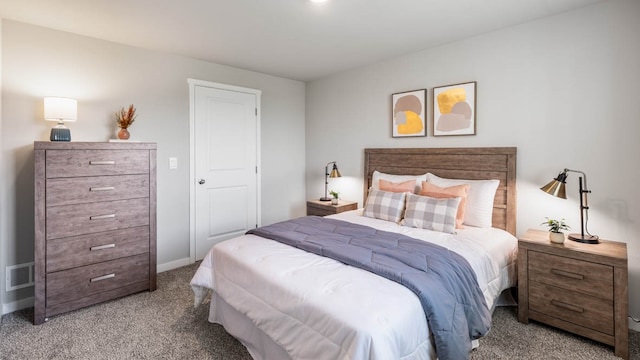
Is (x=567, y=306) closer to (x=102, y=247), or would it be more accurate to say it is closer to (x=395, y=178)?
(x=395, y=178)

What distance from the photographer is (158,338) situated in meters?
2.19

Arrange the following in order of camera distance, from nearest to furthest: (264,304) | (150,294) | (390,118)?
(264,304) < (150,294) < (390,118)

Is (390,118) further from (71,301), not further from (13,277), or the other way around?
(13,277)

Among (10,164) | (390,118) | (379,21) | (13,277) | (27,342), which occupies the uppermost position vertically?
(379,21)

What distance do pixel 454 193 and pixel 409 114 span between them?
3.66ft

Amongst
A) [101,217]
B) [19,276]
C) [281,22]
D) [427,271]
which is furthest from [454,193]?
[19,276]

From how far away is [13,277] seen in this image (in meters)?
2.62

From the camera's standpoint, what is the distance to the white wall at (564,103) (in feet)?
7.36

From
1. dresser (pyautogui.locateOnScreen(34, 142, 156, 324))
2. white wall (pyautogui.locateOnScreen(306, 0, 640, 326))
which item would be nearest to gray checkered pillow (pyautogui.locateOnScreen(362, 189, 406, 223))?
white wall (pyautogui.locateOnScreen(306, 0, 640, 326))

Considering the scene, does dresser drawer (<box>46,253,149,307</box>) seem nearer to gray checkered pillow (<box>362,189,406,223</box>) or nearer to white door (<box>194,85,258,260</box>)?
white door (<box>194,85,258,260</box>)

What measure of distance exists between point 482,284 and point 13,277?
3.70 metres

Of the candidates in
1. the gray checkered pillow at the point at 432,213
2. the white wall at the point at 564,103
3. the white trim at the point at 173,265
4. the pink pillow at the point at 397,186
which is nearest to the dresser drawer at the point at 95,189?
the white trim at the point at 173,265

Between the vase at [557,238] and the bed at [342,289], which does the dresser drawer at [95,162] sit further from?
the vase at [557,238]

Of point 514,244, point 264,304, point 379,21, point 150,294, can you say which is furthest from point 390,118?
point 150,294
